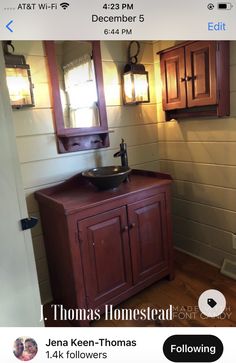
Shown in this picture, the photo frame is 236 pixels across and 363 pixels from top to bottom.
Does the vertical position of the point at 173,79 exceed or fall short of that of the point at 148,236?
it exceeds it

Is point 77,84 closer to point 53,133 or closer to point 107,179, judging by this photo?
point 53,133

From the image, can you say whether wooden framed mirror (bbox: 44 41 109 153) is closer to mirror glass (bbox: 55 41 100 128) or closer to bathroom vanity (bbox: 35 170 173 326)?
mirror glass (bbox: 55 41 100 128)

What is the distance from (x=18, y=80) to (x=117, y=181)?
2.09 ft

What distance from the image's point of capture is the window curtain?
132 cm

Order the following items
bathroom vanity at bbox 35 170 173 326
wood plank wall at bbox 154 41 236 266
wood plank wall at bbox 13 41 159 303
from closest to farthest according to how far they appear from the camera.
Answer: bathroom vanity at bbox 35 170 173 326 → wood plank wall at bbox 13 41 159 303 → wood plank wall at bbox 154 41 236 266

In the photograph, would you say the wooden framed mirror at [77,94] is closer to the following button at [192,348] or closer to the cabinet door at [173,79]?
the cabinet door at [173,79]

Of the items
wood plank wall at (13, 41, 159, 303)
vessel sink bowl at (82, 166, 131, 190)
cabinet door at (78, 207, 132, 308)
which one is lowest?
cabinet door at (78, 207, 132, 308)

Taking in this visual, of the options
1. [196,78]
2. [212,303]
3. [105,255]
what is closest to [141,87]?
[196,78]

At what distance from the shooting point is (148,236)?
53.6 inches

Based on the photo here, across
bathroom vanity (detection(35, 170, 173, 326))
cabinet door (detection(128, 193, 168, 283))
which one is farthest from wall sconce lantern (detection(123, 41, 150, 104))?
cabinet door (detection(128, 193, 168, 283))

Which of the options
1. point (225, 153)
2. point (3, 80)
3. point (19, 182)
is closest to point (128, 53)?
point (225, 153)

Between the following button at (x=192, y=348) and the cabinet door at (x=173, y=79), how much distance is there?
1.20 metres

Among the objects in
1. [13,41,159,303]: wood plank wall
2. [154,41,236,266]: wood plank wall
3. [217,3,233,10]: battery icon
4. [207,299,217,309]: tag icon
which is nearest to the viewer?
[217,3,233,10]: battery icon

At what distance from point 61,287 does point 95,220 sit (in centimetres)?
41
